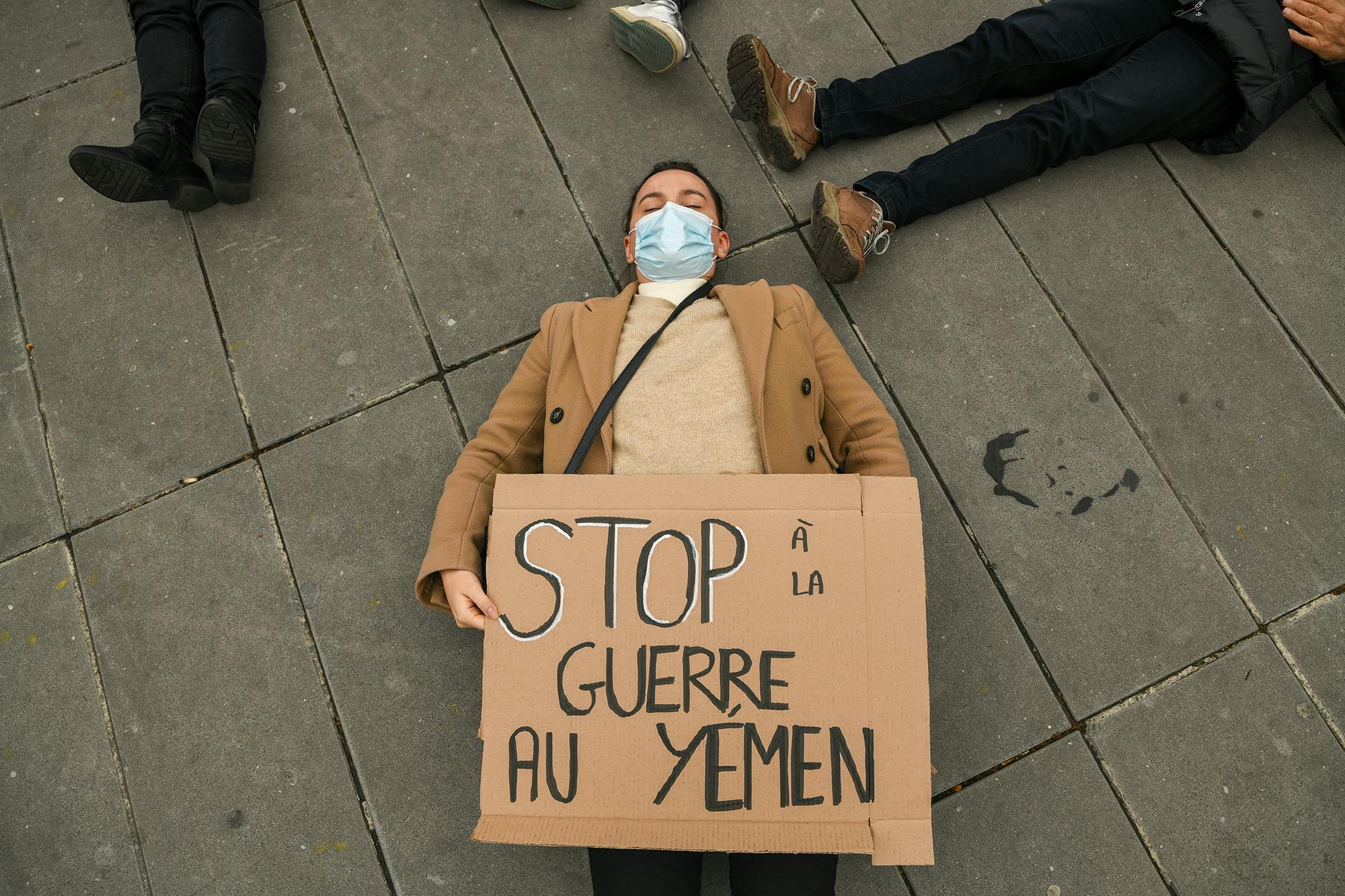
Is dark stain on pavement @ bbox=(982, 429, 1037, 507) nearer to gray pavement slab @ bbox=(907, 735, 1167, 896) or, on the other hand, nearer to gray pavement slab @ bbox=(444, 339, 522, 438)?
gray pavement slab @ bbox=(907, 735, 1167, 896)

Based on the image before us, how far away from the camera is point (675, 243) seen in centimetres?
231

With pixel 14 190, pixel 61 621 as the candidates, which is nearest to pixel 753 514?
pixel 61 621

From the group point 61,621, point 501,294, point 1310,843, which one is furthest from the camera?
point 501,294

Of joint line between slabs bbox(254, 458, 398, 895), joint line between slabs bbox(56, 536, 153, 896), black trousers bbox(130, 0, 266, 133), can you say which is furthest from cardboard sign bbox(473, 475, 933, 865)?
black trousers bbox(130, 0, 266, 133)

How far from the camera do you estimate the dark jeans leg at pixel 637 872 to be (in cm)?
193

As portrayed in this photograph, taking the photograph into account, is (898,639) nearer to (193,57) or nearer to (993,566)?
(993,566)

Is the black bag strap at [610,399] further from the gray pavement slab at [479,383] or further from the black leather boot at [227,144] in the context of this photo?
the black leather boot at [227,144]

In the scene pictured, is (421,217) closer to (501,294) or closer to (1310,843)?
(501,294)

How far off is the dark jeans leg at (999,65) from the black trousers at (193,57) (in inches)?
74.3

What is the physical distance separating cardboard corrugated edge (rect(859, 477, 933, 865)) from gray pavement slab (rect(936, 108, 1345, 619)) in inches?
48.2

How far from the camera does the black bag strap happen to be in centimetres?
197

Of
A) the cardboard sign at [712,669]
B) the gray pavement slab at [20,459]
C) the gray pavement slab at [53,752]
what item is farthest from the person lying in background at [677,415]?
the gray pavement slab at [20,459]

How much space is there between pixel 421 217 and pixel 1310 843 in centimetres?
316

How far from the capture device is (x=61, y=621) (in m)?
2.35
